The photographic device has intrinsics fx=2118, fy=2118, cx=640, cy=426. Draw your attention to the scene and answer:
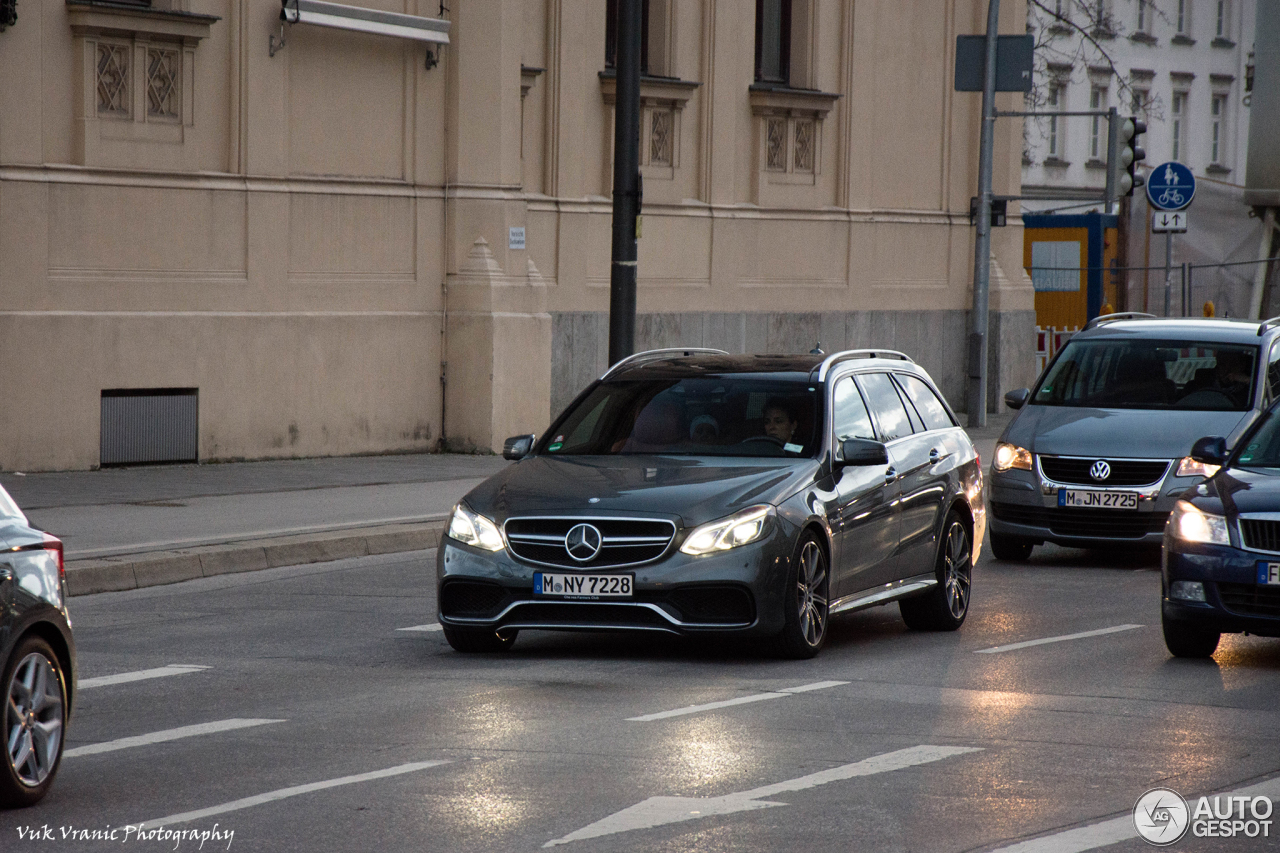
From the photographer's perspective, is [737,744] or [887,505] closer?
[737,744]

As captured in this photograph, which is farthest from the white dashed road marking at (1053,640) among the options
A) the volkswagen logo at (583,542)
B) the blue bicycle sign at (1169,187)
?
the blue bicycle sign at (1169,187)

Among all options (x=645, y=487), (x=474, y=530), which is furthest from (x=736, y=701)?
(x=474, y=530)

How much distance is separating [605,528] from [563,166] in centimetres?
1433

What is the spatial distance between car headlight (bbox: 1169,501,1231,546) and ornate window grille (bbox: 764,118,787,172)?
1690 cm

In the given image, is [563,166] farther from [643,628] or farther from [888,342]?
[643,628]

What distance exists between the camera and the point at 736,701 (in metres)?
8.83

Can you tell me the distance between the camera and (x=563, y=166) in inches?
931

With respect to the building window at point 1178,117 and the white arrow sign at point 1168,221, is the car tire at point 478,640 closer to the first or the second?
the white arrow sign at point 1168,221

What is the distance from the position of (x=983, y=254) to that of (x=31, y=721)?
71.8 ft

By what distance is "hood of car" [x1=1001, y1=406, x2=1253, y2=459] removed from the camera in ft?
48.4

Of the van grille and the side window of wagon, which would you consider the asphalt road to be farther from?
the van grille

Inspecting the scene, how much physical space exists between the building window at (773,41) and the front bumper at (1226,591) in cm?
1765

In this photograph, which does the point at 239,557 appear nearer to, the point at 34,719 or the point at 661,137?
the point at 34,719

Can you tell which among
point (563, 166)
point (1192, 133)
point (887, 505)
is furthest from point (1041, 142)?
point (887, 505)
